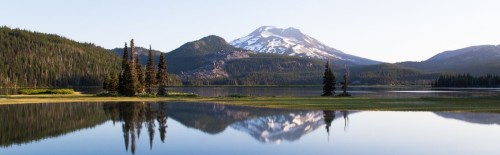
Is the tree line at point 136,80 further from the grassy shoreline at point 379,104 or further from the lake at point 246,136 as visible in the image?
the lake at point 246,136

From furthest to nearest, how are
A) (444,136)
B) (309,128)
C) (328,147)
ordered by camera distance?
1. (309,128)
2. (444,136)
3. (328,147)

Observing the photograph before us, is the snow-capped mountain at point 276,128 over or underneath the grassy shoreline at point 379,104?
underneath

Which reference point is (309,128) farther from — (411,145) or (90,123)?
(90,123)

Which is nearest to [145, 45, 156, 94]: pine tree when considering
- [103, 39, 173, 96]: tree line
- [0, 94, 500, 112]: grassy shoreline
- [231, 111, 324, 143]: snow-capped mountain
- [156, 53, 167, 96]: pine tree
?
[103, 39, 173, 96]: tree line

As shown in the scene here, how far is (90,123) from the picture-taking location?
3838cm

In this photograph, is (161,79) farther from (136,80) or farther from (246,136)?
(246,136)

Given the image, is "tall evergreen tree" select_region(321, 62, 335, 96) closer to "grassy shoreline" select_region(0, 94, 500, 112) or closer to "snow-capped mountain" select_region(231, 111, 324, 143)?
"grassy shoreline" select_region(0, 94, 500, 112)

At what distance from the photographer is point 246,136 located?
100 ft

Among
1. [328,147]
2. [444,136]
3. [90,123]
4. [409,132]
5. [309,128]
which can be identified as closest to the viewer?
[328,147]

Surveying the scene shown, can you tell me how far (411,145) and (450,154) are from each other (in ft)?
10.0

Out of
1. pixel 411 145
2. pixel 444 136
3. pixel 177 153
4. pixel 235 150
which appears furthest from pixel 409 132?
pixel 177 153

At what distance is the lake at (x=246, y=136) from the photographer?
79.9ft

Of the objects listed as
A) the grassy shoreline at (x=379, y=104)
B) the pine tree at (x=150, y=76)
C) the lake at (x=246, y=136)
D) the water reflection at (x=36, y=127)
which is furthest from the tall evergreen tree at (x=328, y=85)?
the water reflection at (x=36, y=127)

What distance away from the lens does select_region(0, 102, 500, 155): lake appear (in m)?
24.4
